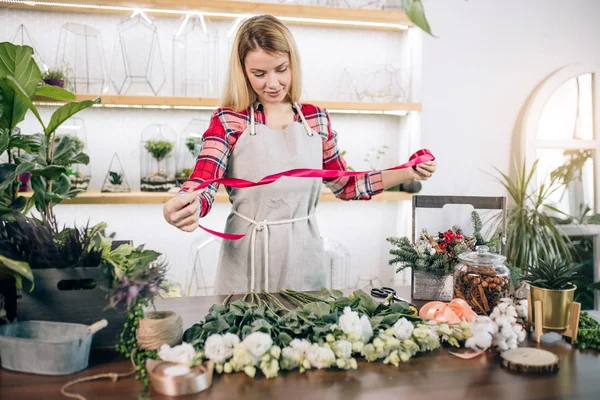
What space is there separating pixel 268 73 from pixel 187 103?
1.12 metres

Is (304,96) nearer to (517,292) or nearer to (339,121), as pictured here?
(339,121)

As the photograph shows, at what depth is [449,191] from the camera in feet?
11.1

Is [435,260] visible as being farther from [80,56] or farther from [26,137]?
[80,56]

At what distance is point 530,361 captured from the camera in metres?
1.11

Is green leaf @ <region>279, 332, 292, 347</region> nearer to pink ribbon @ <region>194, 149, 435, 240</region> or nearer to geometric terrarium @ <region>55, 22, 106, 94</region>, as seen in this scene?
pink ribbon @ <region>194, 149, 435, 240</region>

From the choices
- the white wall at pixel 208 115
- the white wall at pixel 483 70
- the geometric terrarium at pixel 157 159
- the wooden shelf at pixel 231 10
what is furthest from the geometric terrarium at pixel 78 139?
the white wall at pixel 483 70

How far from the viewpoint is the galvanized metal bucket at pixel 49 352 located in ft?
3.43

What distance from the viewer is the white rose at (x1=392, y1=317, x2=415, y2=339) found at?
1.16 meters

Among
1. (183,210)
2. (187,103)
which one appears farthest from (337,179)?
(187,103)

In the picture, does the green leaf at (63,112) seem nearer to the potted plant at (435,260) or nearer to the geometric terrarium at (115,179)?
the potted plant at (435,260)

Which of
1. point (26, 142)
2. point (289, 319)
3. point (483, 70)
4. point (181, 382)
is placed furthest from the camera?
point (483, 70)

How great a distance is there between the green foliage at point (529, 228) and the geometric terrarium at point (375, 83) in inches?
31.5

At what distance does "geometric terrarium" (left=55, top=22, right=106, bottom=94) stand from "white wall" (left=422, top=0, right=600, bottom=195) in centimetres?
187

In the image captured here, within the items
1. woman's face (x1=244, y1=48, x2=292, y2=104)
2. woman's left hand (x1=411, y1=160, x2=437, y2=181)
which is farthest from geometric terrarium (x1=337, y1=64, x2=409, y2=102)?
woman's left hand (x1=411, y1=160, x2=437, y2=181)
